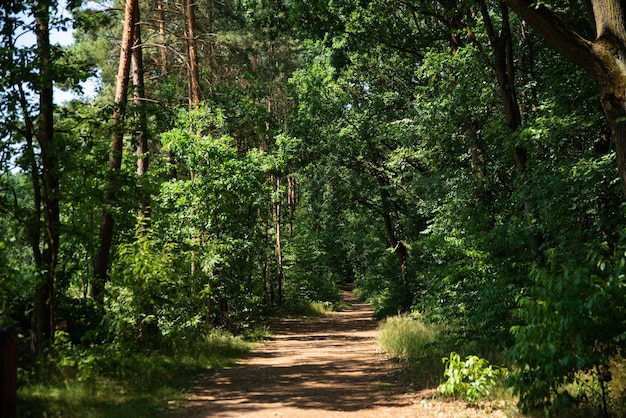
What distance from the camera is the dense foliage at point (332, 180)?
306 inches

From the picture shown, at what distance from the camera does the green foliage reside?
555 centimetres

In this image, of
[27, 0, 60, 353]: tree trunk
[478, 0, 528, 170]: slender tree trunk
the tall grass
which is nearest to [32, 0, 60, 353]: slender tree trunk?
[27, 0, 60, 353]: tree trunk

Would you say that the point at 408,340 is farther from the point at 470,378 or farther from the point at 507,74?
the point at 507,74

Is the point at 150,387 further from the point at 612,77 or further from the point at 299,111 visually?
the point at 299,111

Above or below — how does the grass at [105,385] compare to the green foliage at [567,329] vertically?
below

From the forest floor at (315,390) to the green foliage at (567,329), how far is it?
1559 mm

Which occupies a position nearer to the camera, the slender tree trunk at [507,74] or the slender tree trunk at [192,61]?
the slender tree trunk at [507,74]

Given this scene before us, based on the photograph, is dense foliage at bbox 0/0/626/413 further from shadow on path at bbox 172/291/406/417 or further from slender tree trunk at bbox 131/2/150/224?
shadow on path at bbox 172/291/406/417

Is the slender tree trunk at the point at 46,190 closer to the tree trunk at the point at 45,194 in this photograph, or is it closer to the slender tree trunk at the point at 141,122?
the tree trunk at the point at 45,194

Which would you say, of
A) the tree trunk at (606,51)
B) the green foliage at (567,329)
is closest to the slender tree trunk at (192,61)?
the tree trunk at (606,51)

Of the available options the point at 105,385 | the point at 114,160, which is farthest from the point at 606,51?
the point at 114,160

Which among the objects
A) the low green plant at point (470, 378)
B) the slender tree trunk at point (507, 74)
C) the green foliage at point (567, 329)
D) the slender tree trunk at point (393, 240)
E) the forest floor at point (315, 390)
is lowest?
the forest floor at point (315, 390)

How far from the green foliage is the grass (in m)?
4.56

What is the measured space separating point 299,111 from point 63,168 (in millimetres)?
15825
